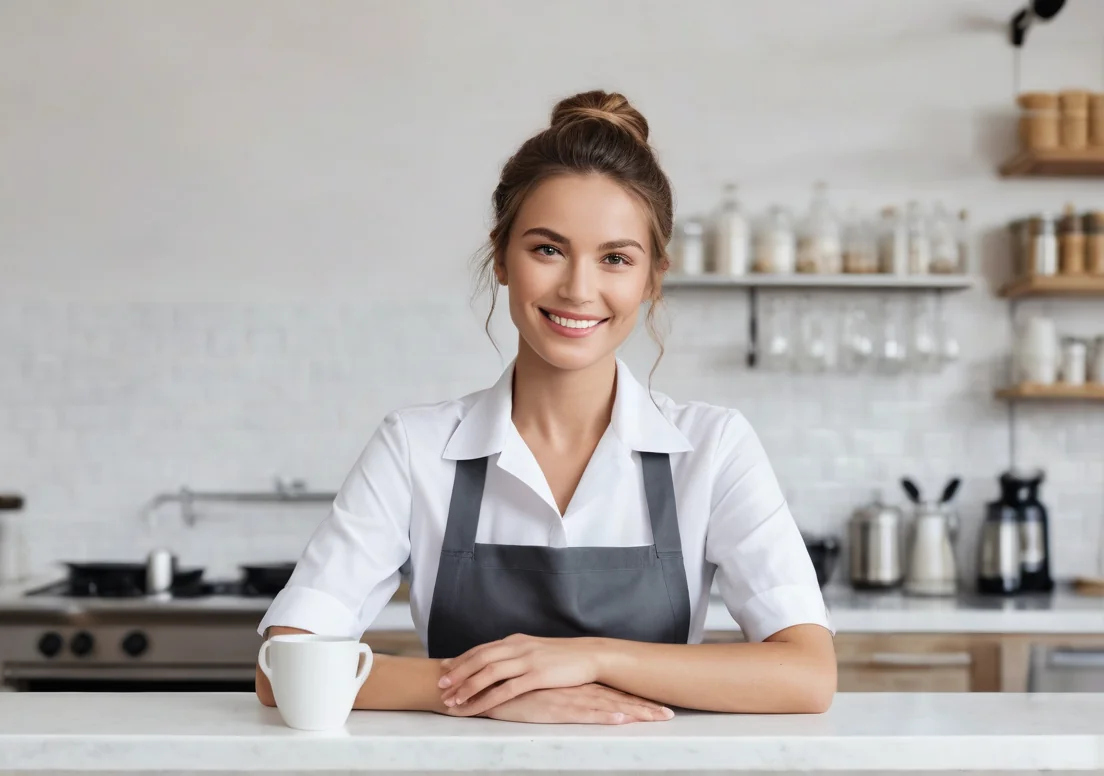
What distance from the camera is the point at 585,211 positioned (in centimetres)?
178

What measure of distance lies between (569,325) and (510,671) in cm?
56

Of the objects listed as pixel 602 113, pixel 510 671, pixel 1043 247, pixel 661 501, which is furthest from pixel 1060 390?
pixel 510 671

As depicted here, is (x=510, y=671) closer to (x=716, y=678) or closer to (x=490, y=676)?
(x=490, y=676)

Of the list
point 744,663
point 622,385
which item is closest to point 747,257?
point 622,385

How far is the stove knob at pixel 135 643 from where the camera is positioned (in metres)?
3.64

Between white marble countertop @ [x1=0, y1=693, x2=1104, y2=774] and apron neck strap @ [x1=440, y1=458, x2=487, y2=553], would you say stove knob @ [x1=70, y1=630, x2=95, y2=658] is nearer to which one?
apron neck strap @ [x1=440, y1=458, x2=487, y2=553]

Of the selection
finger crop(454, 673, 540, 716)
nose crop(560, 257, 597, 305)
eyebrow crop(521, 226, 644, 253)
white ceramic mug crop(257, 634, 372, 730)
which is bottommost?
finger crop(454, 673, 540, 716)

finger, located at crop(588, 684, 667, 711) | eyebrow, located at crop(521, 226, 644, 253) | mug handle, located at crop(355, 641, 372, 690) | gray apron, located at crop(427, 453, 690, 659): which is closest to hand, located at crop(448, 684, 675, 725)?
finger, located at crop(588, 684, 667, 711)

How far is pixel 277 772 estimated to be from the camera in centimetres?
150

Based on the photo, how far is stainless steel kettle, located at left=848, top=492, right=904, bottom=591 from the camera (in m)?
4.04

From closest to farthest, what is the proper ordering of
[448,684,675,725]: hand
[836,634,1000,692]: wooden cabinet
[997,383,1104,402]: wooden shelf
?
[448,684,675,725]: hand, [836,634,1000,692]: wooden cabinet, [997,383,1104,402]: wooden shelf

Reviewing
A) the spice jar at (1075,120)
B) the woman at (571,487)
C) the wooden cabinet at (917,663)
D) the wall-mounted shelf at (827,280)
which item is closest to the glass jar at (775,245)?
the wall-mounted shelf at (827,280)

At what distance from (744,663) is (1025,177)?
11.2 feet

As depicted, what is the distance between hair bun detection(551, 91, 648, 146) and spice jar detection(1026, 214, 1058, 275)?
268cm
